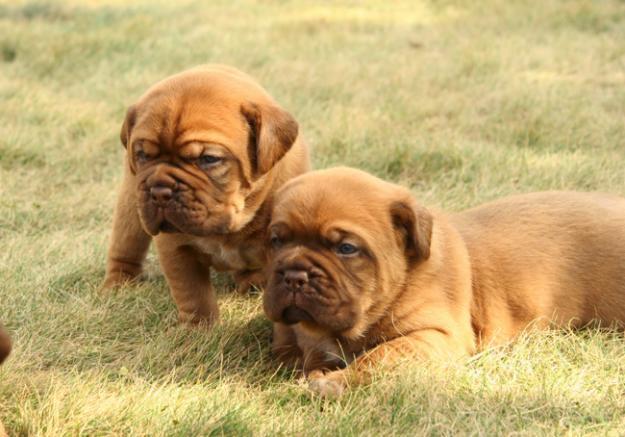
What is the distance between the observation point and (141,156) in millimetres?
4688

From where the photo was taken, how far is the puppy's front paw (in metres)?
3.85

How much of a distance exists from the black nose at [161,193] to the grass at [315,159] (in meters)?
0.61

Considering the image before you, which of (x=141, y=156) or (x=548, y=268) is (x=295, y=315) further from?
(x=548, y=268)

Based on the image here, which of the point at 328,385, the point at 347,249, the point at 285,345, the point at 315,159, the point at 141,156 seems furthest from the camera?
the point at 315,159

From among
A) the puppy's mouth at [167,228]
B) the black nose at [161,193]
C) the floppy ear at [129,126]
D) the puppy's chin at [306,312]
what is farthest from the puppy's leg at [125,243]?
the puppy's chin at [306,312]

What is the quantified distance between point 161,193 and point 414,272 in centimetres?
120

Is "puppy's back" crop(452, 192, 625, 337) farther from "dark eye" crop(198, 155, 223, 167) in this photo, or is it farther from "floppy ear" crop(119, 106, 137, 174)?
"floppy ear" crop(119, 106, 137, 174)

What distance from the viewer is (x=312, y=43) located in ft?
36.3

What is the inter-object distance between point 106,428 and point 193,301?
4.38 ft

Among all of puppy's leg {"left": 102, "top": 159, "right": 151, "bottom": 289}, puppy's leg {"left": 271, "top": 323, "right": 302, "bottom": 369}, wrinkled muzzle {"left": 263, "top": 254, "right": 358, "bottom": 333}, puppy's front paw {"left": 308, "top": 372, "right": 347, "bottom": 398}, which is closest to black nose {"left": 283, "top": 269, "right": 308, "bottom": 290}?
wrinkled muzzle {"left": 263, "top": 254, "right": 358, "bottom": 333}

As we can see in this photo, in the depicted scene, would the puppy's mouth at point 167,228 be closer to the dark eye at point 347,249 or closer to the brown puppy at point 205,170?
the brown puppy at point 205,170

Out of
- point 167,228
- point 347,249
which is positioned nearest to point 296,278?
point 347,249

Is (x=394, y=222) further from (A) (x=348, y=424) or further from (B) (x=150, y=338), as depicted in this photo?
(B) (x=150, y=338)

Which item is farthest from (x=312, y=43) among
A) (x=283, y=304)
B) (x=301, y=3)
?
(x=283, y=304)
